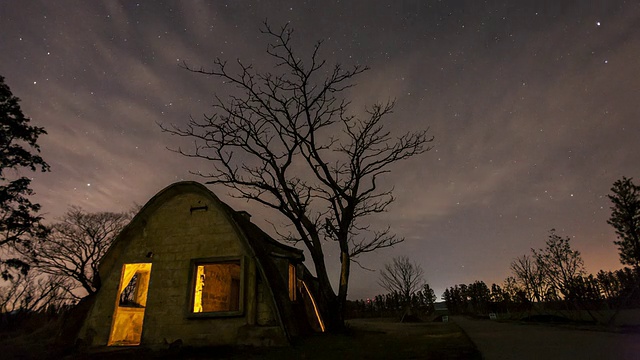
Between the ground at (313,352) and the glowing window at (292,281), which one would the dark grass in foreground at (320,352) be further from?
the glowing window at (292,281)

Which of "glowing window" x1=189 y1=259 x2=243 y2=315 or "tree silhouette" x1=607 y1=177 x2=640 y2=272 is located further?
"tree silhouette" x1=607 y1=177 x2=640 y2=272

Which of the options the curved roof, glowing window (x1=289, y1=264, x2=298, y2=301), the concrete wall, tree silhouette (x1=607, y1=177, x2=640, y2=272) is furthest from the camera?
tree silhouette (x1=607, y1=177, x2=640, y2=272)

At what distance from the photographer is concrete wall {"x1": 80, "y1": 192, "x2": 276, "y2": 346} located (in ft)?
34.4

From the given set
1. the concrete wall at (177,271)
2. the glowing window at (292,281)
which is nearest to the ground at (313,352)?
the concrete wall at (177,271)

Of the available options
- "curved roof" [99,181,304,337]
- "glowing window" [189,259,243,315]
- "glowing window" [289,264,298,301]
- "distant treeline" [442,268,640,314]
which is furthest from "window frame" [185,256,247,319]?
"distant treeline" [442,268,640,314]

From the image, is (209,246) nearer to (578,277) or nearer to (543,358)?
(543,358)

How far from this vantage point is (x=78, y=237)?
28.7m

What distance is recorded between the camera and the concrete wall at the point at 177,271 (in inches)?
413

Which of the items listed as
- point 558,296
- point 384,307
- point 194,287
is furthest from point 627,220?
point 194,287

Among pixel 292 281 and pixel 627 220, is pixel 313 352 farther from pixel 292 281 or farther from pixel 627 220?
pixel 627 220

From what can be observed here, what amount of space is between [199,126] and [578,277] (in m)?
27.9

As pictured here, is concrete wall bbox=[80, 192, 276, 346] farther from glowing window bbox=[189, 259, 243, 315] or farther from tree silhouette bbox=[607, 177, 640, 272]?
tree silhouette bbox=[607, 177, 640, 272]

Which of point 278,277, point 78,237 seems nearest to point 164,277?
point 278,277

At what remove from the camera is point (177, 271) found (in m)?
11.4
